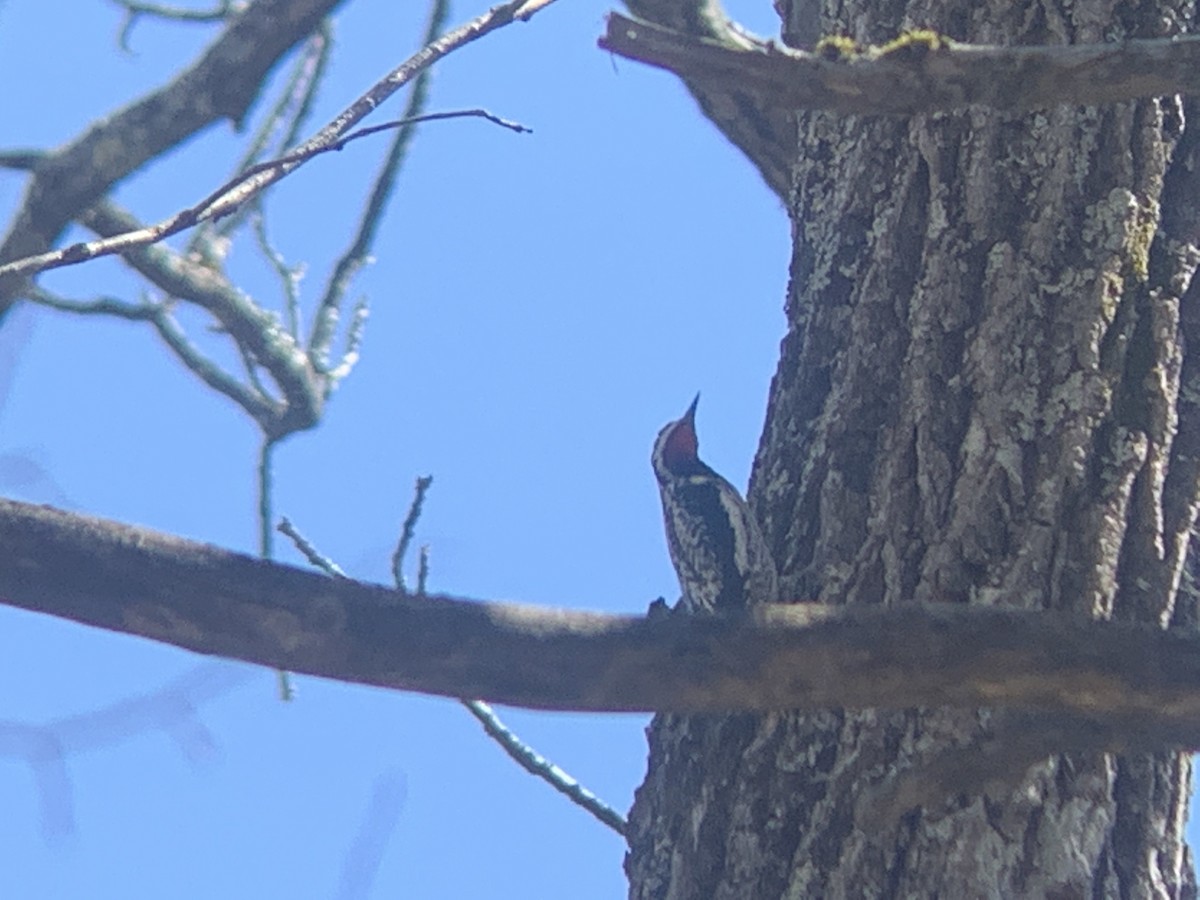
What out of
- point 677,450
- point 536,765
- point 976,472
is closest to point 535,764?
point 536,765

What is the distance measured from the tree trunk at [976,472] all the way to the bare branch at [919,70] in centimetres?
65

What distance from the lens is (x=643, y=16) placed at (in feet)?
10.2

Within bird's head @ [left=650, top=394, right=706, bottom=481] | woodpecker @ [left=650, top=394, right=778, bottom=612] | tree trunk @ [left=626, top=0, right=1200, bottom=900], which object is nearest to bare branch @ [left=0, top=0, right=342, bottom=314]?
tree trunk @ [left=626, top=0, right=1200, bottom=900]

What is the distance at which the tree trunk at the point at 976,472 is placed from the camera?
2035mm

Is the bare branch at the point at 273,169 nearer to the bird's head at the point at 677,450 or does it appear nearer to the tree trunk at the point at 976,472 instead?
the tree trunk at the point at 976,472

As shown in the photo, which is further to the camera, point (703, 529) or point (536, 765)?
point (703, 529)

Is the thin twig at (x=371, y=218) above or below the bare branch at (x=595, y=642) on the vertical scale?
above

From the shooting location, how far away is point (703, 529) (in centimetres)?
379

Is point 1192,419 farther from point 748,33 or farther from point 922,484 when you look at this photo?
point 748,33

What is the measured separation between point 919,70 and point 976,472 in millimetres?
793

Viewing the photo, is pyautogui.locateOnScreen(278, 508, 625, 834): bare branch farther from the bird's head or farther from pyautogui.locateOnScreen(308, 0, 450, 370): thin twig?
the bird's head

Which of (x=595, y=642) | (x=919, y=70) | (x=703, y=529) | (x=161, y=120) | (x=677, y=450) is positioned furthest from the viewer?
(x=677, y=450)

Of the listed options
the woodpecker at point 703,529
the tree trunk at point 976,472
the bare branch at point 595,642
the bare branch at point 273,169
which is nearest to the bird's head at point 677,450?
the woodpecker at point 703,529

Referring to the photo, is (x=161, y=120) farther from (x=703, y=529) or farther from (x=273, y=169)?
(x=703, y=529)
